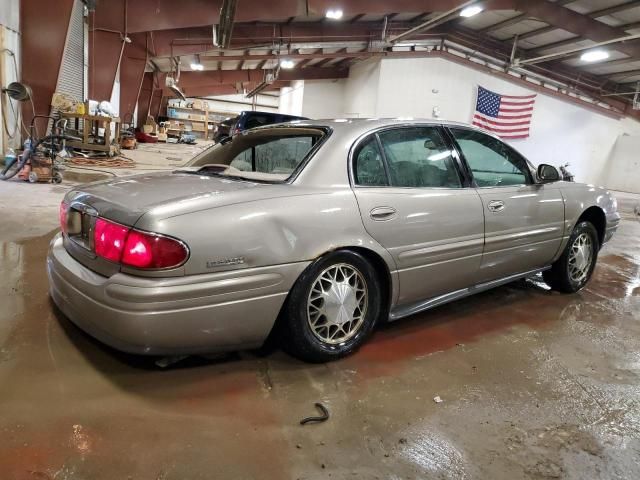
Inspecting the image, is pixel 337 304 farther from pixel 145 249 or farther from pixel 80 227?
pixel 80 227

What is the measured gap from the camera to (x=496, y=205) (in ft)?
9.18

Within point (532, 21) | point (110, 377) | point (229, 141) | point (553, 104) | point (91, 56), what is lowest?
point (110, 377)

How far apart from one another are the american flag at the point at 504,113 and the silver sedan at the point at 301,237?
12840 millimetres

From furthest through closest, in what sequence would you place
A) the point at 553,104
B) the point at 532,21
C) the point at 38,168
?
the point at 553,104 → the point at 532,21 → the point at 38,168

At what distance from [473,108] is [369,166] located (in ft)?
46.0

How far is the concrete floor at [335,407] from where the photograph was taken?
152cm

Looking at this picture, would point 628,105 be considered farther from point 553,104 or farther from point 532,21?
point 532,21

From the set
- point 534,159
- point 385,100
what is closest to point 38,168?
point 385,100

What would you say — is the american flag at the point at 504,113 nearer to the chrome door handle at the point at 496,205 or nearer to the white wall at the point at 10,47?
the white wall at the point at 10,47

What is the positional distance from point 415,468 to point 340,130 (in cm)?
160

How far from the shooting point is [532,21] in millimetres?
12016

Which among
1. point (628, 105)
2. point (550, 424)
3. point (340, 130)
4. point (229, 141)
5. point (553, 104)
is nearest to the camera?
point (550, 424)

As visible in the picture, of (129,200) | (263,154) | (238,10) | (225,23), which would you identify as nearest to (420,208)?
(263,154)

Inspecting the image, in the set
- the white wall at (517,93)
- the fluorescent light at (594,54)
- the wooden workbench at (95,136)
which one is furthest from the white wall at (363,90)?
the wooden workbench at (95,136)
